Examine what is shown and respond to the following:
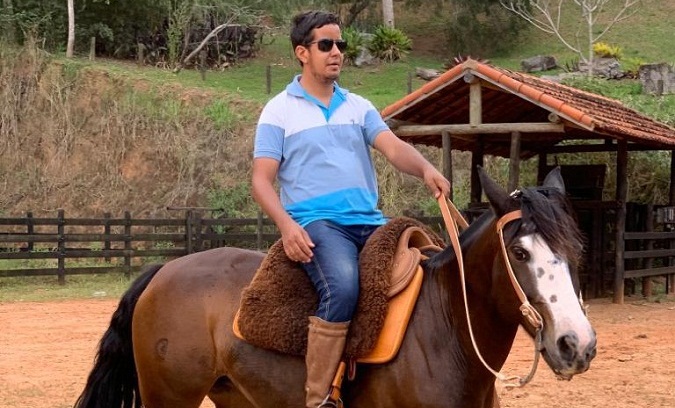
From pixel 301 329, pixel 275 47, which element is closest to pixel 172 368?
pixel 301 329

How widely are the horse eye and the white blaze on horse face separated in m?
0.01

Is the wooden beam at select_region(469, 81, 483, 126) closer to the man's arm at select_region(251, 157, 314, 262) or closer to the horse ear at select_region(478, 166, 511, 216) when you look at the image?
the man's arm at select_region(251, 157, 314, 262)

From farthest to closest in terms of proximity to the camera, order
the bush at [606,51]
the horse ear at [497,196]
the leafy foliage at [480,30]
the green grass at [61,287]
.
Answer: the leafy foliage at [480,30] < the bush at [606,51] < the green grass at [61,287] < the horse ear at [497,196]

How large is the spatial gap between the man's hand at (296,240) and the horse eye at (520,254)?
906 millimetres

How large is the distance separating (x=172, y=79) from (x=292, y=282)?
25448 millimetres

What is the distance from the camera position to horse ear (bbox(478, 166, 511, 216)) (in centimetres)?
326

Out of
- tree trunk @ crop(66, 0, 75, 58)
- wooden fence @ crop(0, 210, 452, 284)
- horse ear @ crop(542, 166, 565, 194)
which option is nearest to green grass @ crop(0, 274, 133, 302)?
wooden fence @ crop(0, 210, 452, 284)

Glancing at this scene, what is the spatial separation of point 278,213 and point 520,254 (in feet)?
3.45

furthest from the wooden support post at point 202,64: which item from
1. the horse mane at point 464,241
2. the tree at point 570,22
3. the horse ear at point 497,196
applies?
the horse ear at point 497,196

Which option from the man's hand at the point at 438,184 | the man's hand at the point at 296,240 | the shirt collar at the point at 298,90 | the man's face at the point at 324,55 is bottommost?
the man's hand at the point at 296,240

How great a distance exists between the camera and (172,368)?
169 inches

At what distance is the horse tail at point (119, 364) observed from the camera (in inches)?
181

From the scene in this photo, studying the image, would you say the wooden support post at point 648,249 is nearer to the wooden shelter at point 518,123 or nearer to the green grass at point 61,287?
the wooden shelter at point 518,123

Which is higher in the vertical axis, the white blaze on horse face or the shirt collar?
the shirt collar
